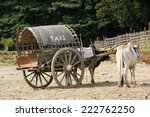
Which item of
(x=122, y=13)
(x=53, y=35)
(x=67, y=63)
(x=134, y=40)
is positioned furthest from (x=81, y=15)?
(x=67, y=63)

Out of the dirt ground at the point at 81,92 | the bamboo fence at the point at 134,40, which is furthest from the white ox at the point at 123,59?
the bamboo fence at the point at 134,40

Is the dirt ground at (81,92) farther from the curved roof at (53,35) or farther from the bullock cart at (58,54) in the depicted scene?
the curved roof at (53,35)

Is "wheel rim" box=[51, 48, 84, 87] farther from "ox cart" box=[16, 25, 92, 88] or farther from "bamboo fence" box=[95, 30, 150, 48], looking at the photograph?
"bamboo fence" box=[95, 30, 150, 48]

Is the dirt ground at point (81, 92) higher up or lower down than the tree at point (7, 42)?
lower down

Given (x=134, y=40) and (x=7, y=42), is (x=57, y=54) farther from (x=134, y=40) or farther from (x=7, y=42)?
(x=7, y=42)

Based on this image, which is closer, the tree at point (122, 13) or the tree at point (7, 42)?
the tree at point (122, 13)

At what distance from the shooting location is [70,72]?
Result: 14.2 m

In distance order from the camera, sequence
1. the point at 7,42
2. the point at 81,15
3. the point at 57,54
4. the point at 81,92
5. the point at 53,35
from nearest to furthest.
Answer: the point at 81,92
the point at 57,54
the point at 53,35
the point at 7,42
the point at 81,15

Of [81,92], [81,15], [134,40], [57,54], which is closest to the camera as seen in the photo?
[81,92]

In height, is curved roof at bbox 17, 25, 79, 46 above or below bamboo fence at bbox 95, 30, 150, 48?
above

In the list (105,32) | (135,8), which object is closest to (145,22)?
(135,8)

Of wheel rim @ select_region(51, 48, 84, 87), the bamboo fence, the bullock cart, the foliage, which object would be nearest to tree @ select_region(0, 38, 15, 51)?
the foliage

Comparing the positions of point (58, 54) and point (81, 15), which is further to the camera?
point (81, 15)

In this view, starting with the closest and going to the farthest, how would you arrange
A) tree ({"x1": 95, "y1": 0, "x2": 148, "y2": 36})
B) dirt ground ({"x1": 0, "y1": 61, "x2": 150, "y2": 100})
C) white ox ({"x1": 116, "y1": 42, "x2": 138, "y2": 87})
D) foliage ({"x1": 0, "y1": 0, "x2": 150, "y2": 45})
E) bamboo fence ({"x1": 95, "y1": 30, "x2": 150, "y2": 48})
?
1. dirt ground ({"x1": 0, "y1": 61, "x2": 150, "y2": 100})
2. white ox ({"x1": 116, "y1": 42, "x2": 138, "y2": 87})
3. bamboo fence ({"x1": 95, "y1": 30, "x2": 150, "y2": 48})
4. tree ({"x1": 95, "y1": 0, "x2": 148, "y2": 36})
5. foliage ({"x1": 0, "y1": 0, "x2": 150, "y2": 45})
